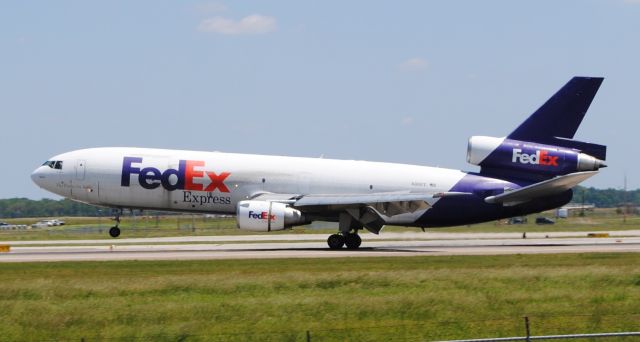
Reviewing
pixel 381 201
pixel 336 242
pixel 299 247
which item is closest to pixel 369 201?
pixel 381 201

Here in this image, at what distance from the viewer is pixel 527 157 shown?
47250mm

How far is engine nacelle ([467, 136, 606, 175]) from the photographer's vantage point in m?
46.7

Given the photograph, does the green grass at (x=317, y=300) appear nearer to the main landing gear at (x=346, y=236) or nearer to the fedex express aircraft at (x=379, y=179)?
the main landing gear at (x=346, y=236)

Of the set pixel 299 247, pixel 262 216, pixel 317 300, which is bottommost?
pixel 317 300

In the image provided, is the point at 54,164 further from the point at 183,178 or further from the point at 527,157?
the point at 527,157

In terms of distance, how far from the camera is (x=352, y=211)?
4541 cm

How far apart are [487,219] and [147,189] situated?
16.9 m

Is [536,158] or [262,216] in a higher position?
[536,158]

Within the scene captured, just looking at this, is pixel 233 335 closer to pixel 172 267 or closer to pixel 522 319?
pixel 522 319

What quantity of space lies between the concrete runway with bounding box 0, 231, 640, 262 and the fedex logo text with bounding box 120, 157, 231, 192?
10.2 feet

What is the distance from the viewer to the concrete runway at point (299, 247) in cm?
4212

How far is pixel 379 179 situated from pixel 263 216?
6.70 m

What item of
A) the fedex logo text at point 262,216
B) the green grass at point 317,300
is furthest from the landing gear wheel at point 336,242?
the green grass at point 317,300

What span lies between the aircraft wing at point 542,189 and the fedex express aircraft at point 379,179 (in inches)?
2.0
